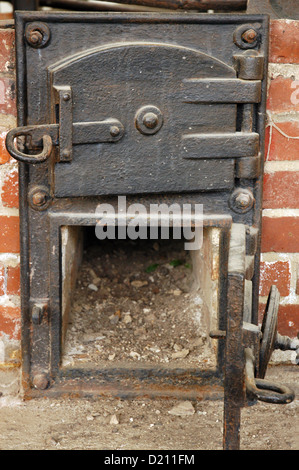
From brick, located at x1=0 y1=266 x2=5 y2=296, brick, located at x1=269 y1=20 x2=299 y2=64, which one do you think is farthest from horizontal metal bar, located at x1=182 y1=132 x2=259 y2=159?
brick, located at x1=0 y1=266 x2=5 y2=296

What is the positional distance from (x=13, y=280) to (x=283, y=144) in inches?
30.3

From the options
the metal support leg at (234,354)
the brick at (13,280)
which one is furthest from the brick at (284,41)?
the brick at (13,280)

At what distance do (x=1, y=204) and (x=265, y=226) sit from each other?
0.67 m

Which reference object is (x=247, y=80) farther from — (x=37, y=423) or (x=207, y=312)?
(x=37, y=423)

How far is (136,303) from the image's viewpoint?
1.76 m

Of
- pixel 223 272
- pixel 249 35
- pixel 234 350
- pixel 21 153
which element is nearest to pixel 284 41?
pixel 249 35

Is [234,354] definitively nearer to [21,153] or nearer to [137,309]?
[21,153]

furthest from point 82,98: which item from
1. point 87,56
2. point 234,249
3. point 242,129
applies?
point 234,249

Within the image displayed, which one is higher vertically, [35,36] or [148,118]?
[35,36]

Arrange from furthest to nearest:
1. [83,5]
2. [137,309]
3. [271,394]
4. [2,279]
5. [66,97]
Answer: [83,5] → [137,309] → [2,279] → [66,97] → [271,394]

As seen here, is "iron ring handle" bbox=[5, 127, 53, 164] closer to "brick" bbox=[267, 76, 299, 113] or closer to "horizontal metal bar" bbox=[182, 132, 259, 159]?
"horizontal metal bar" bbox=[182, 132, 259, 159]

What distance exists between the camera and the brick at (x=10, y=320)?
151cm

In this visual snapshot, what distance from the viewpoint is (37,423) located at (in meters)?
1.40

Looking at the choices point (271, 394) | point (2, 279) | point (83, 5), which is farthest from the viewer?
point (83, 5)
